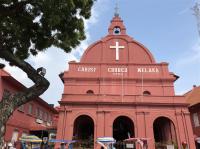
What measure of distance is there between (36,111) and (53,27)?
20.4 metres

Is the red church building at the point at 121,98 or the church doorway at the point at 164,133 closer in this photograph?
the church doorway at the point at 164,133

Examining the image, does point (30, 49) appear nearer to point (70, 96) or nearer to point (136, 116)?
point (70, 96)

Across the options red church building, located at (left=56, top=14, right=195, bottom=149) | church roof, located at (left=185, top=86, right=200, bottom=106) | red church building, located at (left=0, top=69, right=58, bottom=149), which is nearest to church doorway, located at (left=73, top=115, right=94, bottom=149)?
red church building, located at (left=56, top=14, right=195, bottom=149)

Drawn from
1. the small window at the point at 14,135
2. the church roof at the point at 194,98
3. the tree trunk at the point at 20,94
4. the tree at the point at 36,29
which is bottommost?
the small window at the point at 14,135

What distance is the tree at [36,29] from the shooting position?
7.01 meters

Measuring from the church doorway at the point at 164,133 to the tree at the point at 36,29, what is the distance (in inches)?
538

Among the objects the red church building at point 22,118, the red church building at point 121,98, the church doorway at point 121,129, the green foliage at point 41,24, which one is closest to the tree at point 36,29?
the green foliage at point 41,24

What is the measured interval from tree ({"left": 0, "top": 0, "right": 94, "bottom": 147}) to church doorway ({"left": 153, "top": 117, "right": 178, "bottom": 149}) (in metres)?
13.7

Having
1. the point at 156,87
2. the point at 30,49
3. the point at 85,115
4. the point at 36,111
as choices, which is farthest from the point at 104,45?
the point at 30,49

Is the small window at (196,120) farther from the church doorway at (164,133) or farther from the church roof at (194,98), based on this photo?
the church doorway at (164,133)

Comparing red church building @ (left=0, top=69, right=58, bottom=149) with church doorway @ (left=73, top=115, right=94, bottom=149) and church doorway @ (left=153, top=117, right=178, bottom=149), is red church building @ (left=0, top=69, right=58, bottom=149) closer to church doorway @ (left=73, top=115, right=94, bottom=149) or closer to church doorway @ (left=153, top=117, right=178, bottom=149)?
church doorway @ (left=73, top=115, right=94, bottom=149)

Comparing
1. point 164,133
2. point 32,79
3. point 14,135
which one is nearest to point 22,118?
point 14,135

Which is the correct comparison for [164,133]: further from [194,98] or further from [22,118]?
[22,118]

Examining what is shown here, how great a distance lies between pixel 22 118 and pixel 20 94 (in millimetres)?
17189
